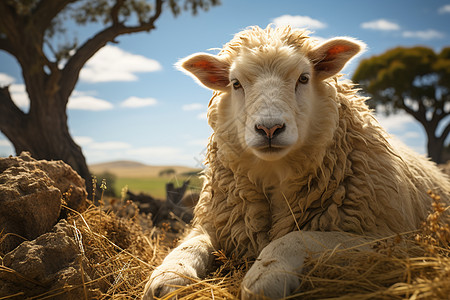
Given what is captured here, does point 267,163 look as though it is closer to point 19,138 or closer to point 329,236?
point 329,236

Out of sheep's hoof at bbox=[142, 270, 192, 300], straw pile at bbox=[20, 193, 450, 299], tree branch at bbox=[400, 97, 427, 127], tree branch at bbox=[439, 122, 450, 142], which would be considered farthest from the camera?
tree branch at bbox=[400, 97, 427, 127]

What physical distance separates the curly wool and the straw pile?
0.78 feet

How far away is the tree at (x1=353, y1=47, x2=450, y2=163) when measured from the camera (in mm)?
21312

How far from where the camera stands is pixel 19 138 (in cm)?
713

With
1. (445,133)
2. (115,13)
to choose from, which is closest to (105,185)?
(115,13)

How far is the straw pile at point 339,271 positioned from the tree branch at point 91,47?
5584mm

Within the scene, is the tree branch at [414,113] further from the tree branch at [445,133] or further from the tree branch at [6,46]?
the tree branch at [6,46]

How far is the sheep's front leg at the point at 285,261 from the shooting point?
75.9 inches

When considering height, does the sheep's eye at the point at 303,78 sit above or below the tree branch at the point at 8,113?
above

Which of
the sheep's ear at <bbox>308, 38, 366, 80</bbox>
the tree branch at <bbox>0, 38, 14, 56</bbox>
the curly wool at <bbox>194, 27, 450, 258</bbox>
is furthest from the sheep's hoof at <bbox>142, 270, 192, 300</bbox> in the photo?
the tree branch at <bbox>0, 38, 14, 56</bbox>

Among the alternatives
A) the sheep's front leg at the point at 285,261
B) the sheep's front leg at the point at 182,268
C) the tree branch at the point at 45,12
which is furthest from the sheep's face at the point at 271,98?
the tree branch at the point at 45,12

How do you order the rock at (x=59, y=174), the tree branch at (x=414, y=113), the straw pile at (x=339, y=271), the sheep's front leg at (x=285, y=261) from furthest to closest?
the tree branch at (x=414, y=113)
the rock at (x=59, y=174)
the sheep's front leg at (x=285, y=261)
the straw pile at (x=339, y=271)

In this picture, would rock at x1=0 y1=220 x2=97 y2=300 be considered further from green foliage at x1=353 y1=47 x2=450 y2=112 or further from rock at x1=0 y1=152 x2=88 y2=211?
green foliage at x1=353 y1=47 x2=450 y2=112

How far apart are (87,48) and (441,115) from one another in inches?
824
